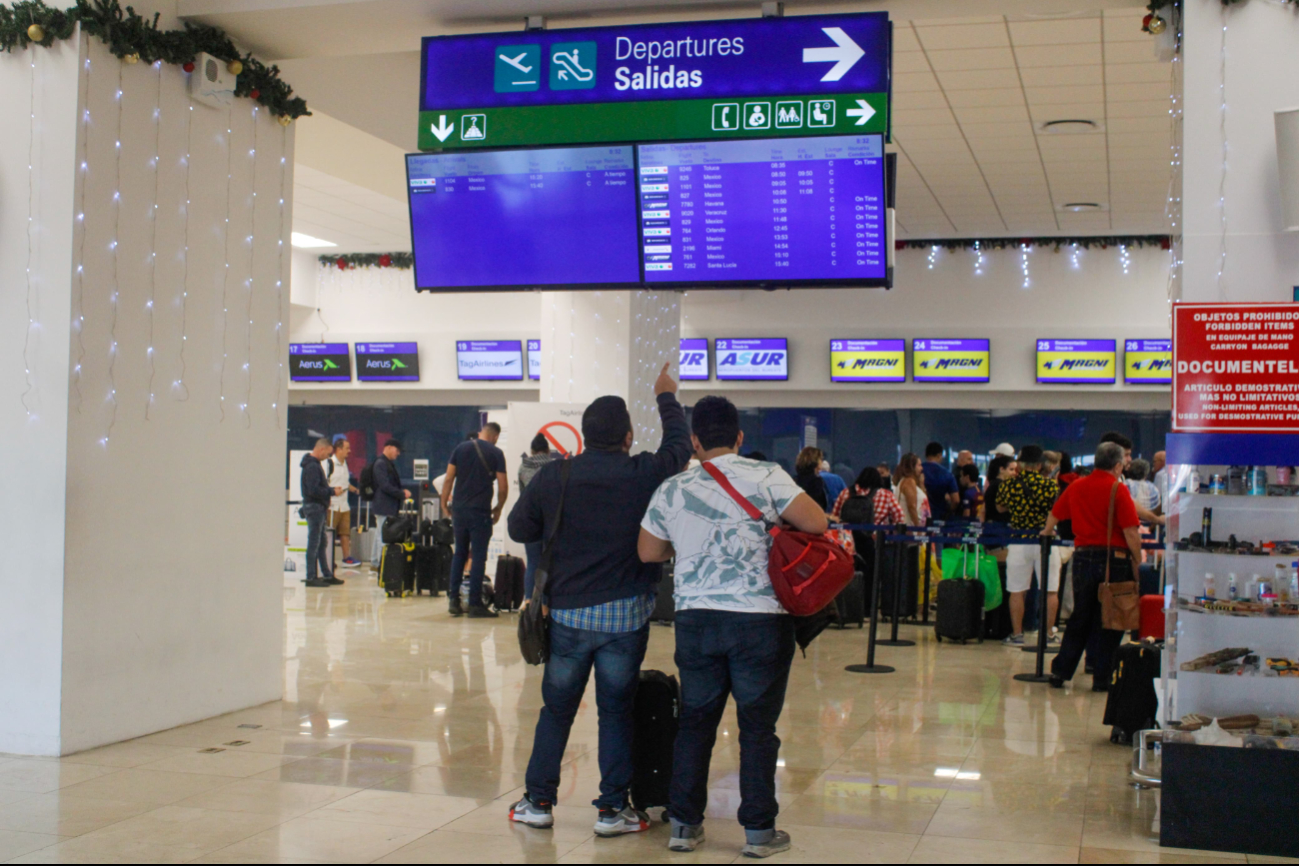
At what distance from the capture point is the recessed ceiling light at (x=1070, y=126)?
900cm

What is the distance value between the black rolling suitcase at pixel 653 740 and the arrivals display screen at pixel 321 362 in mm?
12799

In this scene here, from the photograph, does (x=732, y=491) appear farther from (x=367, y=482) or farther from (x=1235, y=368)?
(x=367, y=482)

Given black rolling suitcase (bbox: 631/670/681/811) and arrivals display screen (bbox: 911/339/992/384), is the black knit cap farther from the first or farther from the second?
arrivals display screen (bbox: 911/339/992/384)

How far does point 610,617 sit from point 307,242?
12.4 m

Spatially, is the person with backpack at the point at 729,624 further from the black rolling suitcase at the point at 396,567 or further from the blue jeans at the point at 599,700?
the black rolling suitcase at the point at 396,567

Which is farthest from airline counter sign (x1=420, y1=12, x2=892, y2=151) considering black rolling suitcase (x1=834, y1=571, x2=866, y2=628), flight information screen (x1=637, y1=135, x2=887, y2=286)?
black rolling suitcase (x1=834, y1=571, x2=866, y2=628)

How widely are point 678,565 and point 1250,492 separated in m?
2.09

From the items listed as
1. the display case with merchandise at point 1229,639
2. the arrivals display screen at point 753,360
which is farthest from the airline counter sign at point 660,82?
the arrivals display screen at point 753,360

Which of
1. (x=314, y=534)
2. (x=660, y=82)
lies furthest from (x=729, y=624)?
(x=314, y=534)

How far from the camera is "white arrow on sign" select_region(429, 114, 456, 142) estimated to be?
17.1ft

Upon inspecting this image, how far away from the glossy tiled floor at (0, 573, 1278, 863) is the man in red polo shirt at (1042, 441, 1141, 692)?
335 mm

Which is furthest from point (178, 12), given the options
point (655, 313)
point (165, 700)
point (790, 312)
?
point (790, 312)

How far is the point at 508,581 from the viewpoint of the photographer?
10000mm

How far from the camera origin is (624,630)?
3896 mm
